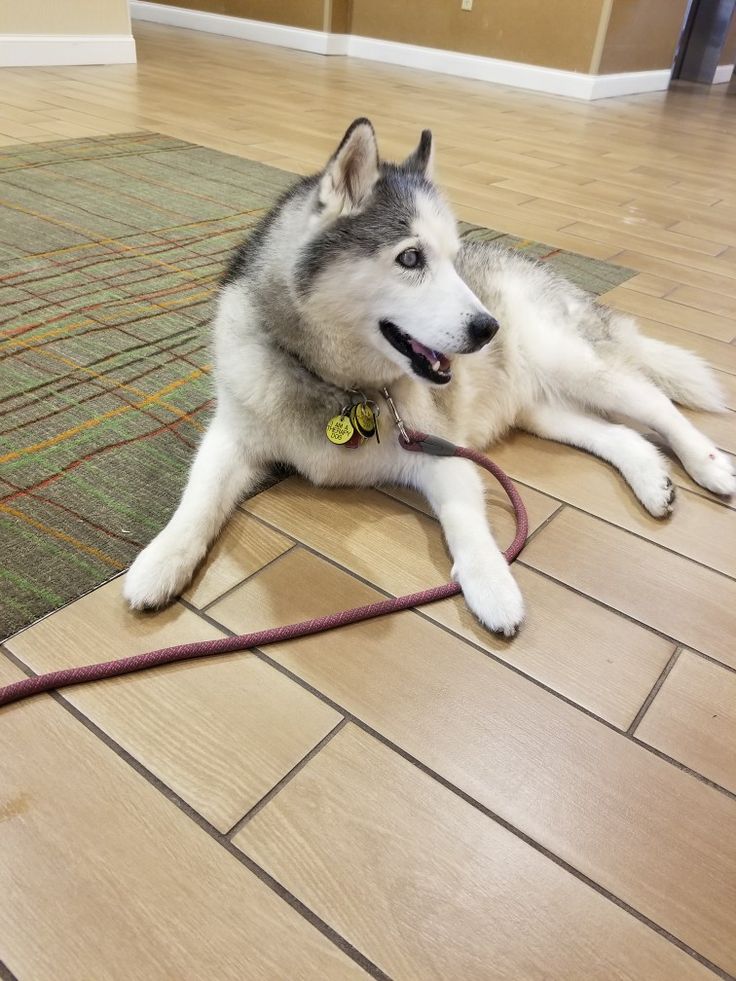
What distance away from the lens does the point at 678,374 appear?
6.10ft

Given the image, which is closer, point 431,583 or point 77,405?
point 431,583

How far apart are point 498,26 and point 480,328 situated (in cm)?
637

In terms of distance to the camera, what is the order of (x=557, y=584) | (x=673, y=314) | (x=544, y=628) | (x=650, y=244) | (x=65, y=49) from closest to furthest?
1. (x=544, y=628)
2. (x=557, y=584)
3. (x=673, y=314)
4. (x=650, y=244)
5. (x=65, y=49)

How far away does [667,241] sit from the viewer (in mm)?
3178

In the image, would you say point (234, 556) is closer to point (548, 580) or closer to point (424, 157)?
point (548, 580)

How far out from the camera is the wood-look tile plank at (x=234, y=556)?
1.25 m

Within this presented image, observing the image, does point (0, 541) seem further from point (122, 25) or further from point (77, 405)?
point (122, 25)

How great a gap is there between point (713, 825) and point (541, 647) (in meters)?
0.35

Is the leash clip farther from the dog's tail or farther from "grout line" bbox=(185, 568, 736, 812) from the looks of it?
the dog's tail

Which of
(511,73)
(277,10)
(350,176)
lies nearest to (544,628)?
(350,176)

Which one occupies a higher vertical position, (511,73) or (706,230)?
(511,73)

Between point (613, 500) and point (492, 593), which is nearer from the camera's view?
point (492, 593)

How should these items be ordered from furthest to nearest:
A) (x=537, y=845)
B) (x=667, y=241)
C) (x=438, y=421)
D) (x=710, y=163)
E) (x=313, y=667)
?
(x=710, y=163), (x=667, y=241), (x=438, y=421), (x=313, y=667), (x=537, y=845)

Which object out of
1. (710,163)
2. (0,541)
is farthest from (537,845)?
(710,163)
